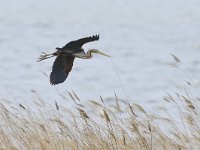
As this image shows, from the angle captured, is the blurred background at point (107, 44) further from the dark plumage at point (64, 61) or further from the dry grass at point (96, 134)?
the dark plumage at point (64, 61)

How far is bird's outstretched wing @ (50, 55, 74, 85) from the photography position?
453 cm

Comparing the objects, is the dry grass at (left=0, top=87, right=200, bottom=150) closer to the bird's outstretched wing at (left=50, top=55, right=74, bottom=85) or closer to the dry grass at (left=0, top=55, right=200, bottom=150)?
the dry grass at (left=0, top=55, right=200, bottom=150)

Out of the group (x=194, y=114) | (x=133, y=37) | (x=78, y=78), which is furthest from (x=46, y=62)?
(x=194, y=114)

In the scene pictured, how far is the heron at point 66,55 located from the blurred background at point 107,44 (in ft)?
14.1

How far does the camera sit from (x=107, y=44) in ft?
64.4

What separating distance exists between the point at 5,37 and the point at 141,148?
15.0m

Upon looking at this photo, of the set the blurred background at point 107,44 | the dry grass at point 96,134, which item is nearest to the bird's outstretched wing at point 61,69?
the dry grass at point 96,134

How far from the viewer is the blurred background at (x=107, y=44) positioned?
499 inches

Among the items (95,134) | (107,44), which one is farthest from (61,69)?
(107,44)

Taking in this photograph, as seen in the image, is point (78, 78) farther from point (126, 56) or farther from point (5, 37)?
point (5, 37)

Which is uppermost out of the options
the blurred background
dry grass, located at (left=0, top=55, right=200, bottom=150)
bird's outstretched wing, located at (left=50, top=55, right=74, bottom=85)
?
bird's outstretched wing, located at (left=50, top=55, right=74, bottom=85)

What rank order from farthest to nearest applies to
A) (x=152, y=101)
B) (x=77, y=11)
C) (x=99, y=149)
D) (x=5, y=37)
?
(x=77, y=11), (x=5, y=37), (x=152, y=101), (x=99, y=149)

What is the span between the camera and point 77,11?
25.2 m

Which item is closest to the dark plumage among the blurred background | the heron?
the heron
